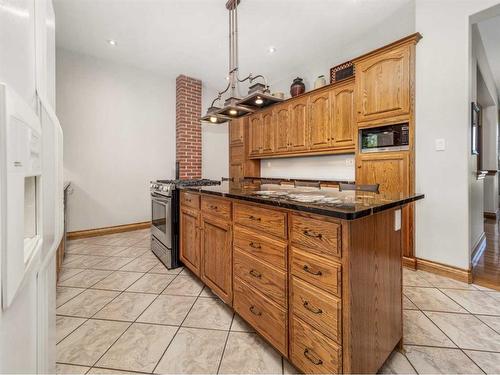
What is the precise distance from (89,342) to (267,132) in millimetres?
3882

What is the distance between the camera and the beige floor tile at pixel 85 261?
2625 mm

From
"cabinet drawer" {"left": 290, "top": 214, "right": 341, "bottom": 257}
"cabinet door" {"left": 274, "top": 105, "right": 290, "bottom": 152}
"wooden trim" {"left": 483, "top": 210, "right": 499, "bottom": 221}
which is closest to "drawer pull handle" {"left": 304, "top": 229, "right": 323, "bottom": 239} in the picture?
"cabinet drawer" {"left": 290, "top": 214, "right": 341, "bottom": 257}

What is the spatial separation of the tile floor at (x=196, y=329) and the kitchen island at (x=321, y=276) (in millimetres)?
155

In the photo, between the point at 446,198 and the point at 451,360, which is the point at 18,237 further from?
the point at 446,198

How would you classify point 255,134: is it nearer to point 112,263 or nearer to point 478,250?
point 112,263

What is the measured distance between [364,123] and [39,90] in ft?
9.86

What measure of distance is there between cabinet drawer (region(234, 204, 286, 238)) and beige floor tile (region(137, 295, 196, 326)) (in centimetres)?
85

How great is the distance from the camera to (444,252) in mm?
2330

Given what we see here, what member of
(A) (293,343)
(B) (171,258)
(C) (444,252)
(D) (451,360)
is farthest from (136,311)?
(C) (444,252)

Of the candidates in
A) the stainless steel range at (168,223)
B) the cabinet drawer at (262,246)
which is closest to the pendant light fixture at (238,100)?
the stainless steel range at (168,223)

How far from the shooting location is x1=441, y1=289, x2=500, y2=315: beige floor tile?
1.75 meters

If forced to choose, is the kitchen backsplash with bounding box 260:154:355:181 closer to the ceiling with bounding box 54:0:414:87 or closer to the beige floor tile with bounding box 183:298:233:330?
the ceiling with bounding box 54:0:414:87

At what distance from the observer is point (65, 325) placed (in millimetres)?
1587

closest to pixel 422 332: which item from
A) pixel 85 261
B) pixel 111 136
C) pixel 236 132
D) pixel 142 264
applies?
pixel 142 264
